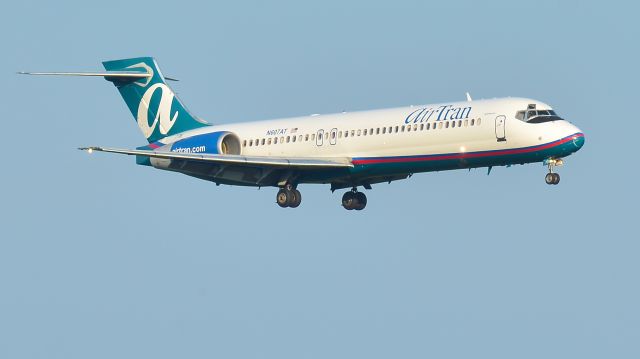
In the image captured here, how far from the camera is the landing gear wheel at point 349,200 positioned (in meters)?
56.8

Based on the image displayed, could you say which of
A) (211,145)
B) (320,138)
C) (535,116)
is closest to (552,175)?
(535,116)

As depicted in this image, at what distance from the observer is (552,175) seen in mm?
48625

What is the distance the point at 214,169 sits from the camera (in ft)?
178

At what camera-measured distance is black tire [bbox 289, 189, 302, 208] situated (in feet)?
176

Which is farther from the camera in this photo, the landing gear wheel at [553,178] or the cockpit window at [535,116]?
the cockpit window at [535,116]

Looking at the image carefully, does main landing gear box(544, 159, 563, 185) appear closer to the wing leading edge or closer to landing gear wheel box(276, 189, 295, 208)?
the wing leading edge

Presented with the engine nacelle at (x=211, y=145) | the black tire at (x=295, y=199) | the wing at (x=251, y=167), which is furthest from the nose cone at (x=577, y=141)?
the engine nacelle at (x=211, y=145)

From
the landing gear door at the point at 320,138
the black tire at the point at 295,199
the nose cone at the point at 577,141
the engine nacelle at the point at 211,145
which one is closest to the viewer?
the nose cone at the point at 577,141

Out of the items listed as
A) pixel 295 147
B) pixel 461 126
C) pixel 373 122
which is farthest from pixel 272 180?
pixel 461 126

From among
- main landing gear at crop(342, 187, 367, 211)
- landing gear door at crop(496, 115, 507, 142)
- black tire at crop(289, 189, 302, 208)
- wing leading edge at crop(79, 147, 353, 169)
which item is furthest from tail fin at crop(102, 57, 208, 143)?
landing gear door at crop(496, 115, 507, 142)

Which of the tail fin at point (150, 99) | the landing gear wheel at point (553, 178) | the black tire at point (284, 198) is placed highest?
the tail fin at point (150, 99)

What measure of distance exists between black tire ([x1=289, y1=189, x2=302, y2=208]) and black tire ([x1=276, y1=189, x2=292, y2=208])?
0.39 ft

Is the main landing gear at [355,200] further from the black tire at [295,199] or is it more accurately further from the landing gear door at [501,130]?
the landing gear door at [501,130]

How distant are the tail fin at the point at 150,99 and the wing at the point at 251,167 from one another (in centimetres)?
321
